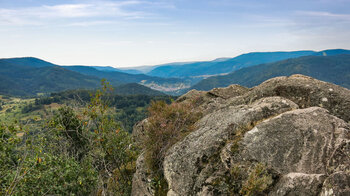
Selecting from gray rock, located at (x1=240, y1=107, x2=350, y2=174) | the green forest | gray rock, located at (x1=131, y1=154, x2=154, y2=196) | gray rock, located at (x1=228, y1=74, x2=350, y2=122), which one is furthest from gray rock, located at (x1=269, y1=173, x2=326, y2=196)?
the green forest

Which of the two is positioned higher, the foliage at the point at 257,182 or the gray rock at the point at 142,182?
the foliage at the point at 257,182

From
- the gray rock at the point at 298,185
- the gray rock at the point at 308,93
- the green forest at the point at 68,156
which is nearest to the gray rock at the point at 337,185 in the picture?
the gray rock at the point at 298,185

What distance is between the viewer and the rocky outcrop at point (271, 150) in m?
7.84

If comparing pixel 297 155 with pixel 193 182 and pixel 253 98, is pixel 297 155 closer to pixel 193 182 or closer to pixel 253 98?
pixel 193 182

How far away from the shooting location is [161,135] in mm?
12664

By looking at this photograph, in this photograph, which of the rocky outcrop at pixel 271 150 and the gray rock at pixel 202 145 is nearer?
the rocky outcrop at pixel 271 150

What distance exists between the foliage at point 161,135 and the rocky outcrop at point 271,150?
1.82 ft

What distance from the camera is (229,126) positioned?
11.0m

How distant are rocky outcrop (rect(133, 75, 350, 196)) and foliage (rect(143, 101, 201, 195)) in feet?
1.82

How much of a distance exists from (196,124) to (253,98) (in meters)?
4.09

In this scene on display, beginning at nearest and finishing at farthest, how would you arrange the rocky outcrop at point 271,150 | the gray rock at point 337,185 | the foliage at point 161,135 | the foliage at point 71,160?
the gray rock at point 337,185
the rocky outcrop at point 271,150
the foliage at point 71,160
the foliage at point 161,135

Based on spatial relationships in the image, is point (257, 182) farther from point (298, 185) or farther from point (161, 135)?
point (161, 135)

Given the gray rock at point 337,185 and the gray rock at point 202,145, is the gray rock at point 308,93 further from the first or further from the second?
the gray rock at point 337,185

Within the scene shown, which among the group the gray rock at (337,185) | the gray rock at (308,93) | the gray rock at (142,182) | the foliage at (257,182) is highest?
the gray rock at (308,93)
